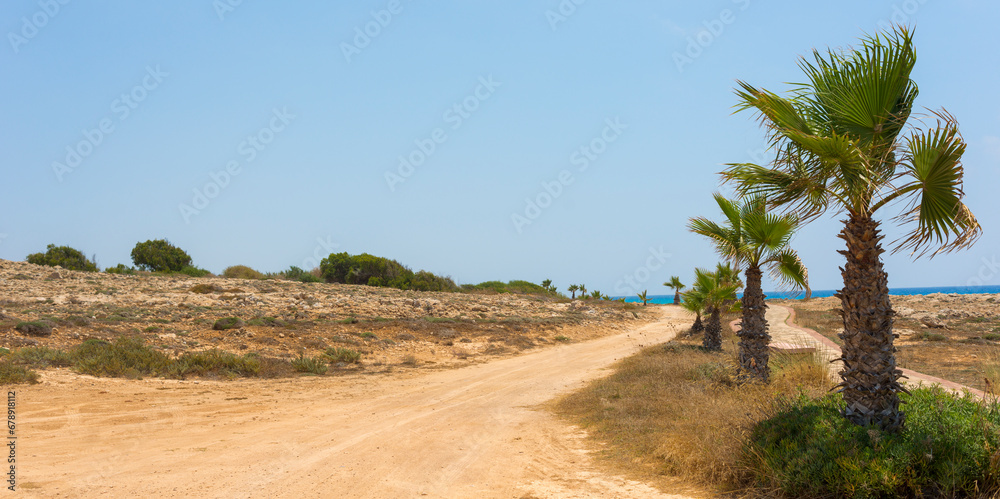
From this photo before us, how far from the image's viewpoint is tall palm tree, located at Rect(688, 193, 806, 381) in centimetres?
1109

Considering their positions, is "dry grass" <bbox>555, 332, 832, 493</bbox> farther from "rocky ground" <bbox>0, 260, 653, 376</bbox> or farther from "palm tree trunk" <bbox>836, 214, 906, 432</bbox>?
"rocky ground" <bbox>0, 260, 653, 376</bbox>

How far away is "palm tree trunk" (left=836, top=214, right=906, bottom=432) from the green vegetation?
5594 cm

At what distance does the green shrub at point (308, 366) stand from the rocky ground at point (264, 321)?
4.67 ft

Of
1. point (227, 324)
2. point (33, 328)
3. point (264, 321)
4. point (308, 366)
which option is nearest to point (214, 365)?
point (308, 366)

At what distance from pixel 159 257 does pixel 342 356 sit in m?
44.6

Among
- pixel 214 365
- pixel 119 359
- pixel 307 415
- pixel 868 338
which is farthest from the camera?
pixel 214 365

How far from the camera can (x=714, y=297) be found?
19.1m

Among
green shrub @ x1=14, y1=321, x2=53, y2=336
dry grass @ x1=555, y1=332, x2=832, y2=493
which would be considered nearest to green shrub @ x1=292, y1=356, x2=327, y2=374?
green shrub @ x1=14, y1=321, x2=53, y2=336

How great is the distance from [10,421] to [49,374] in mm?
4233

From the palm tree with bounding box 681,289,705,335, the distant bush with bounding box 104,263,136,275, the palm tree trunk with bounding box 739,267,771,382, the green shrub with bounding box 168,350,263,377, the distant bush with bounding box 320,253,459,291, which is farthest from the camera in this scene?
the distant bush with bounding box 320,253,459,291

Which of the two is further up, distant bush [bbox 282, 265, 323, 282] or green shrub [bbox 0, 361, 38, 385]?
Answer: distant bush [bbox 282, 265, 323, 282]

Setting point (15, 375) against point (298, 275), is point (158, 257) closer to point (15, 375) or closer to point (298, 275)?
point (298, 275)

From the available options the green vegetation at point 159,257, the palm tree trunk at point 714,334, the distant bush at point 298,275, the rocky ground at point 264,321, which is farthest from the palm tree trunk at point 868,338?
the green vegetation at point 159,257

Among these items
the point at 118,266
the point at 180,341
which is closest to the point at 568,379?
the point at 180,341
